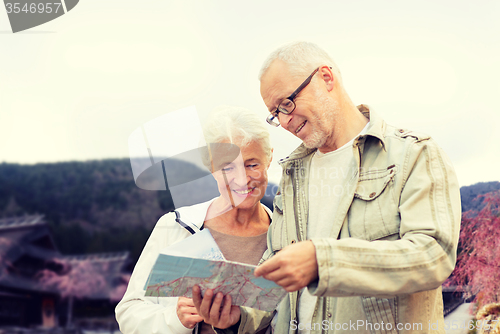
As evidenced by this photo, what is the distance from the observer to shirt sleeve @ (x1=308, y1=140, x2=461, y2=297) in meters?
0.71

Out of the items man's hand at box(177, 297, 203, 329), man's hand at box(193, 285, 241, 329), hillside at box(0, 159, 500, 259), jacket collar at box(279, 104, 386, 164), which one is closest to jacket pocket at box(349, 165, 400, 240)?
jacket collar at box(279, 104, 386, 164)

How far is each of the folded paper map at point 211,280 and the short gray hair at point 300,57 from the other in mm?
739

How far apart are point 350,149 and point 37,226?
184 inches

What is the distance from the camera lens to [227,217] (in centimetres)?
157

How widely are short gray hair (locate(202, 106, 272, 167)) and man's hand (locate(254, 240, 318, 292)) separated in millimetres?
824

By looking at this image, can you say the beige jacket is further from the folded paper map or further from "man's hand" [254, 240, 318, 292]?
the folded paper map

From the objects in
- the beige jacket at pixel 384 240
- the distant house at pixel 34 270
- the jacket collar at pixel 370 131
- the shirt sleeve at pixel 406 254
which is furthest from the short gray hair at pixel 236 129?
the distant house at pixel 34 270

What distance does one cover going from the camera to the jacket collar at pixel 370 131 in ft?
3.56

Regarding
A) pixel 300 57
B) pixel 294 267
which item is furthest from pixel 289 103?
pixel 294 267

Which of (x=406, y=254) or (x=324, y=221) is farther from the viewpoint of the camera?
(x=324, y=221)

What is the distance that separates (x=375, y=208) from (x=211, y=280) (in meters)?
0.50

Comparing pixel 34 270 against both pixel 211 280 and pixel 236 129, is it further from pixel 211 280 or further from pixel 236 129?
pixel 211 280

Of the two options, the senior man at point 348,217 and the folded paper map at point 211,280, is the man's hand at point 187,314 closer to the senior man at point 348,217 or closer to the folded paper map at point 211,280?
the senior man at point 348,217

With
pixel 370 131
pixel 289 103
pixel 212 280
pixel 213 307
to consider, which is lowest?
pixel 213 307
